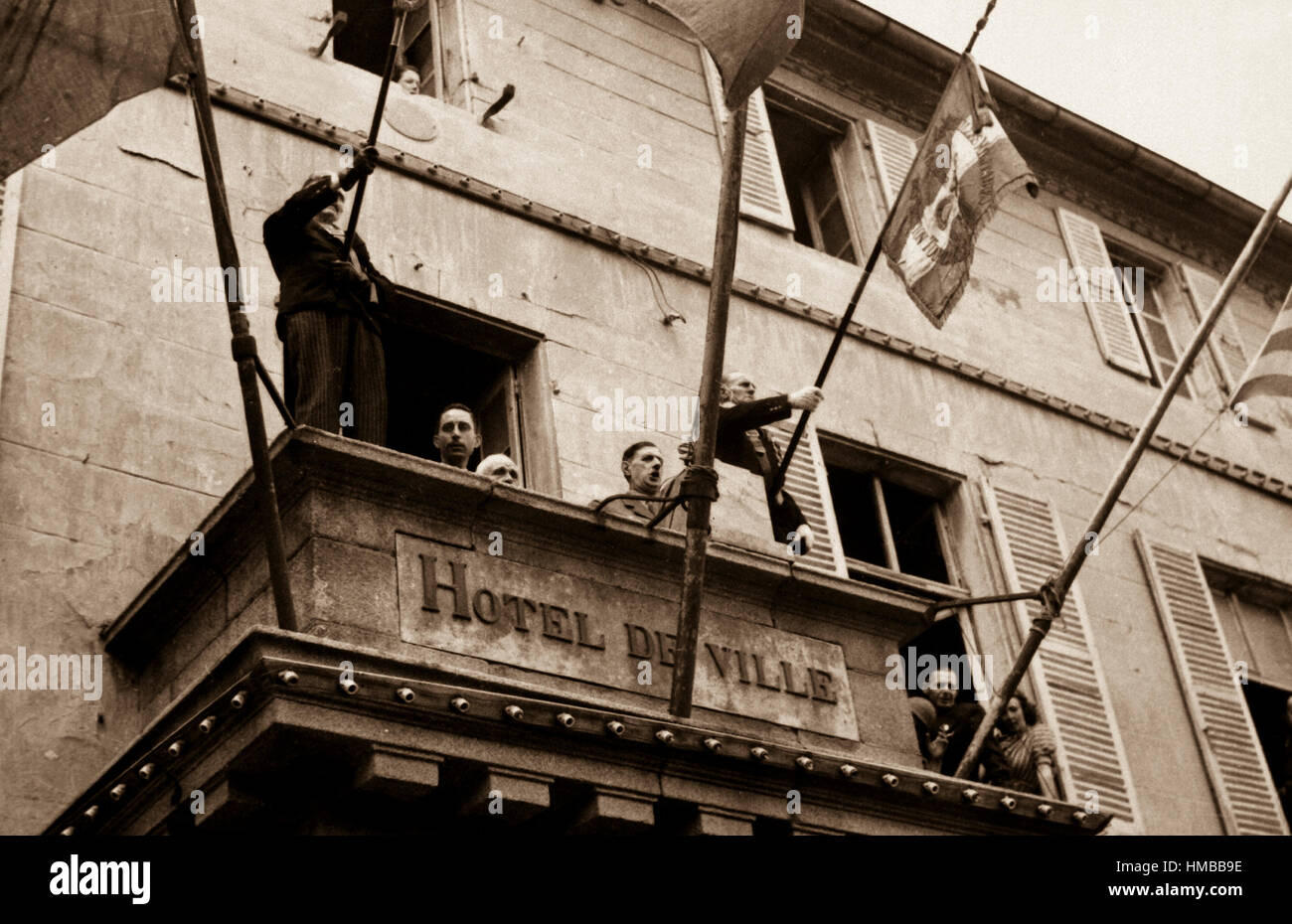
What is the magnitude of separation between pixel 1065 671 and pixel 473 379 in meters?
4.48

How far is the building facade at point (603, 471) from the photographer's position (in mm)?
7762

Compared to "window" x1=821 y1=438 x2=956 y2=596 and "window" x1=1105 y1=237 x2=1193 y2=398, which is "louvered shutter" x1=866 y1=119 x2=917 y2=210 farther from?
"window" x1=1105 y1=237 x2=1193 y2=398

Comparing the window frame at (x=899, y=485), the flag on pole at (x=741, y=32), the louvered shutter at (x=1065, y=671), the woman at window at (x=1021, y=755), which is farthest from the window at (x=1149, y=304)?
the flag on pole at (x=741, y=32)

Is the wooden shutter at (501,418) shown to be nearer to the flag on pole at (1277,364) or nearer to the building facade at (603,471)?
the building facade at (603,471)

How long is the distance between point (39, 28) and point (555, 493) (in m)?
4.17

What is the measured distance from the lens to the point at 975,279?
15234mm

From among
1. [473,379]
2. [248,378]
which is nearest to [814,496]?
[473,379]

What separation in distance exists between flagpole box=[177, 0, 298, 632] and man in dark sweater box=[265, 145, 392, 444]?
3.68 ft

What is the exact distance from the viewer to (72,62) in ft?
25.1

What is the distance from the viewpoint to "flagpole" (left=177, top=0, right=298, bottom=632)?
290 inches

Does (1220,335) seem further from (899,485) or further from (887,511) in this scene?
(887,511)

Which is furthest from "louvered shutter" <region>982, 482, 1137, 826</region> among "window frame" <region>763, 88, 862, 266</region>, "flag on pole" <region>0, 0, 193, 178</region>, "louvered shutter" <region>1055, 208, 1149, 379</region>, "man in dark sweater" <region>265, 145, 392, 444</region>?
"flag on pole" <region>0, 0, 193, 178</region>
